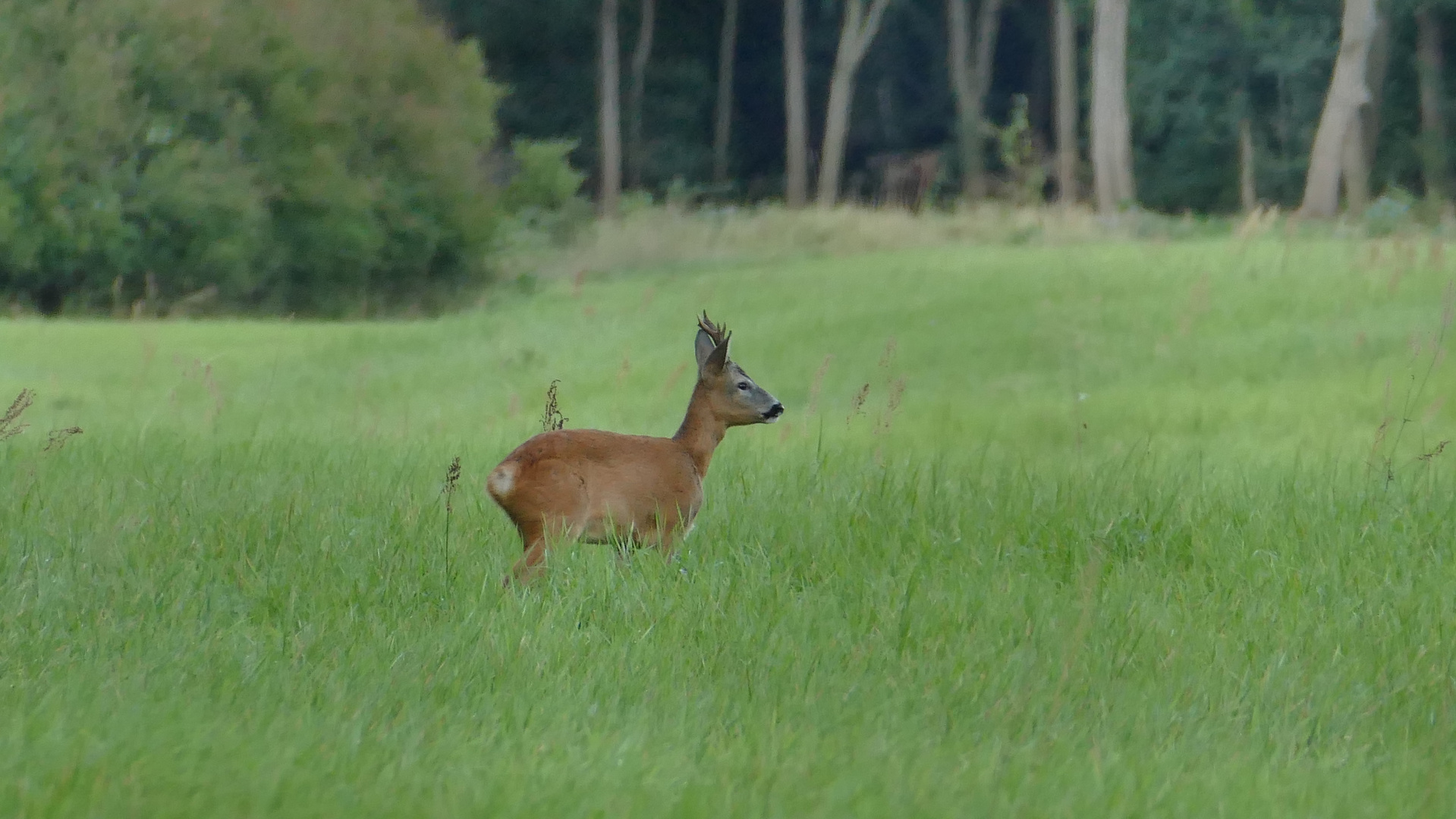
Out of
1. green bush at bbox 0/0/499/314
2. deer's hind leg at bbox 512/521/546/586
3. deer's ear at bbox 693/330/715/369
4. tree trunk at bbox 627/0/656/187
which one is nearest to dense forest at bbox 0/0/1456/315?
green bush at bbox 0/0/499/314

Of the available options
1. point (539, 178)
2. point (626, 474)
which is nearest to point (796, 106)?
point (539, 178)

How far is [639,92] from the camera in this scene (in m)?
48.5

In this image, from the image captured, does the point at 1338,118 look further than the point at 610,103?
No

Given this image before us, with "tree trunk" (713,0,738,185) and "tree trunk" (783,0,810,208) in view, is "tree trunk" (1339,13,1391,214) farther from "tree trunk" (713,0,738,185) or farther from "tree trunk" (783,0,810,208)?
"tree trunk" (713,0,738,185)

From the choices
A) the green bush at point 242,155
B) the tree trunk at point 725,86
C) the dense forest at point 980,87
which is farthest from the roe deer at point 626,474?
the tree trunk at point 725,86

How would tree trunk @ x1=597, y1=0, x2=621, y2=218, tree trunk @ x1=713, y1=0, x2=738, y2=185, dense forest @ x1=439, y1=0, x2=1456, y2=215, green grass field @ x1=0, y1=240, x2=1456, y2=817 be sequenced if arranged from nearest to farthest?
green grass field @ x1=0, y1=240, x2=1456, y2=817, dense forest @ x1=439, y1=0, x2=1456, y2=215, tree trunk @ x1=597, y1=0, x2=621, y2=218, tree trunk @ x1=713, y1=0, x2=738, y2=185

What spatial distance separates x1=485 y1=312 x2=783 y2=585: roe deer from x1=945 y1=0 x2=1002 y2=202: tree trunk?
36.5 metres

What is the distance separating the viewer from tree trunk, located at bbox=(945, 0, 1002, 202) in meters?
44.7

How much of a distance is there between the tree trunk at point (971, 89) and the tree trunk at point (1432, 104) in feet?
35.7

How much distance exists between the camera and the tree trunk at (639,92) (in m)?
47.4

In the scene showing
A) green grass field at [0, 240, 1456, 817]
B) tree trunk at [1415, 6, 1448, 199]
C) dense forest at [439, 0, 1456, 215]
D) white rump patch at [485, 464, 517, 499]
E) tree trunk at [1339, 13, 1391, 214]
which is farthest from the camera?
dense forest at [439, 0, 1456, 215]

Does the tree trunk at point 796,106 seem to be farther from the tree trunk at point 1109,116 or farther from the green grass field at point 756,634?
the green grass field at point 756,634

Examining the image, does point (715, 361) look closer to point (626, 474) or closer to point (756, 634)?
point (626, 474)

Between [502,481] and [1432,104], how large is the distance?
40.7 metres
